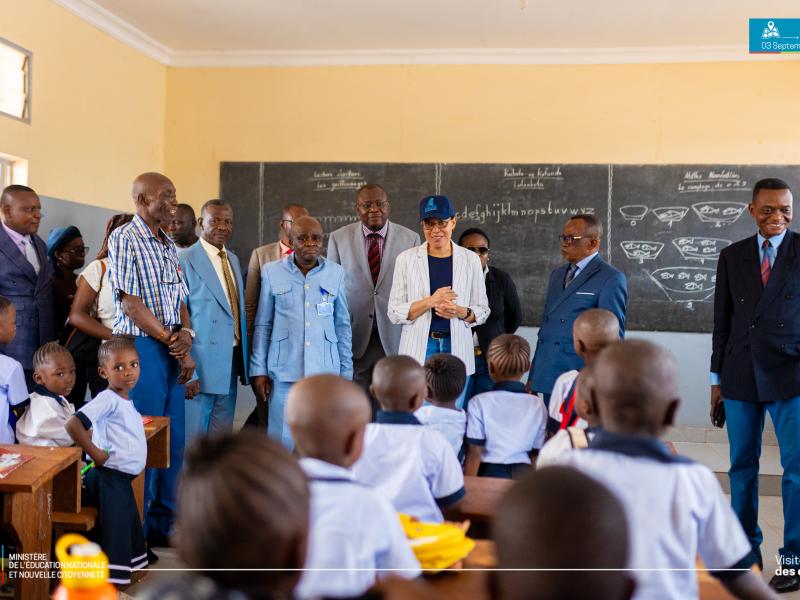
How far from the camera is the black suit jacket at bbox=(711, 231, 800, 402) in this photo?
310 cm

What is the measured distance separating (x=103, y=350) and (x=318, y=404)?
1.78m

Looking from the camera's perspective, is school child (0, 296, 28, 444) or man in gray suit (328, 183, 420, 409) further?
man in gray suit (328, 183, 420, 409)

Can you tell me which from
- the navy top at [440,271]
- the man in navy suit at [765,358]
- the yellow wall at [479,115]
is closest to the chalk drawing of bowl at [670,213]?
the yellow wall at [479,115]

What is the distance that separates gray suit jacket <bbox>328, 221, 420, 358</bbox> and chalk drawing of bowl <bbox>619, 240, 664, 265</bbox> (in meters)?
2.39

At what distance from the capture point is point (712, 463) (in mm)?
5039

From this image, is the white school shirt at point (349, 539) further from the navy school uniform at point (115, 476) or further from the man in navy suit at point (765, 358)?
the man in navy suit at point (765, 358)

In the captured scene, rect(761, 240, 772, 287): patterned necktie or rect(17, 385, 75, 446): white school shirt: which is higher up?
rect(761, 240, 772, 287): patterned necktie

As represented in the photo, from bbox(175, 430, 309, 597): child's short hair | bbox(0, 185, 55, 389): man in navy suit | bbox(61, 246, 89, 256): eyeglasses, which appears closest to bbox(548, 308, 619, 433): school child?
bbox(175, 430, 309, 597): child's short hair

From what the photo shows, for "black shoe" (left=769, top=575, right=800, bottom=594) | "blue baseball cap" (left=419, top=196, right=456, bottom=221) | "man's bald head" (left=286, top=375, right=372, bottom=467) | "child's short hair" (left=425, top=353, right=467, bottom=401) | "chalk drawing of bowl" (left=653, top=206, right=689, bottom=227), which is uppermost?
"chalk drawing of bowl" (left=653, top=206, right=689, bottom=227)

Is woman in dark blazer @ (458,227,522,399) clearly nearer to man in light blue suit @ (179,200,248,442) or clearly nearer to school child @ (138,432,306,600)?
man in light blue suit @ (179,200,248,442)

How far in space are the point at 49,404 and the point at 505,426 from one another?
1759mm

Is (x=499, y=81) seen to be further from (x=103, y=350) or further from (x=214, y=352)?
(x=103, y=350)

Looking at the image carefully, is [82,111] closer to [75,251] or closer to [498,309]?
[75,251]

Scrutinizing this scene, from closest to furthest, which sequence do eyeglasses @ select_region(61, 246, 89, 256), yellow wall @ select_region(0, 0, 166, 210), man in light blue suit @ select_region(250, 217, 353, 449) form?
man in light blue suit @ select_region(250, 217, 353, 449), eyeglasses @ select_region(61, 246, 89, 256), yellow wall @ select_region(0, 0, 166, 210)
